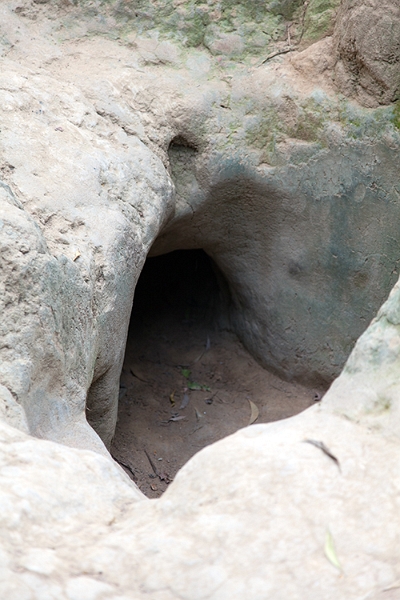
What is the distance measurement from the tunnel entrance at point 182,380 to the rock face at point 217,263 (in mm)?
191

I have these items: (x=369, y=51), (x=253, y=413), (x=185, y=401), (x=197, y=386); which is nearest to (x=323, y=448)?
(x=369, y=51)

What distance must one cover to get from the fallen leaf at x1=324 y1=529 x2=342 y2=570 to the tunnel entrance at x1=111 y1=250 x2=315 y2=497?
5.85ft

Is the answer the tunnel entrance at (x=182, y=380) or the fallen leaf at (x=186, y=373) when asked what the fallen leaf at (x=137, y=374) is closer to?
the tunnel entrance at (x=182, y=380)

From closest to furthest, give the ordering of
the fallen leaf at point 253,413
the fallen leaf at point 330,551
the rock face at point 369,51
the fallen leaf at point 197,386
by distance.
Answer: the fallen leaf at point 330,551
the rock face at point 369,51
the fallen leaf at point 253,413
the fallen leaf at point 197,386

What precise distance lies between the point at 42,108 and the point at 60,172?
12.3 inches

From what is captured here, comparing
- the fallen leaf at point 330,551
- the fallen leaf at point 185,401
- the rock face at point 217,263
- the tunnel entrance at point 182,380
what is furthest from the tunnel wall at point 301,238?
the fallen leaf at point 330,551

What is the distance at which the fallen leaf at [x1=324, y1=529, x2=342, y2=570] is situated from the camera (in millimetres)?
1169

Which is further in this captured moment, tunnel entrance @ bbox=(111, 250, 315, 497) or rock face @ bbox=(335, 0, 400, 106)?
tunnel entrance @ bbox=(111, 250, 315, 497)

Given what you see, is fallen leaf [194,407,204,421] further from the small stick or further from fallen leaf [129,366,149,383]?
the small stick

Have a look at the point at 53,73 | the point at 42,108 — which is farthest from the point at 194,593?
the point at 53,73

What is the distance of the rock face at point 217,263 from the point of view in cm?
120

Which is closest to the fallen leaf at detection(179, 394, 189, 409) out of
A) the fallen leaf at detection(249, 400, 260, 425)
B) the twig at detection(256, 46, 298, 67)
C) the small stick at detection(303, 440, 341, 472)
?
the fallen leaf at detection(249, 400, 260, 425)

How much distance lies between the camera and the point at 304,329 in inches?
138

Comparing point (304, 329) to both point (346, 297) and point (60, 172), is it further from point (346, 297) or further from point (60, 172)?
point (60, 172)
